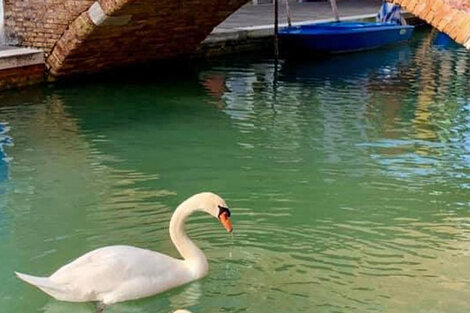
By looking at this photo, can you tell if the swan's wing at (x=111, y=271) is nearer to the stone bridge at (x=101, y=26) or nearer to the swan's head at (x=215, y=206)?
the swan's head at (x=215, y=206)

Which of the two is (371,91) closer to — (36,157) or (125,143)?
(125,143)

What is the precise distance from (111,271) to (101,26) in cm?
573

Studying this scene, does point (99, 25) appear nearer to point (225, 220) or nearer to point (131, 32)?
point (131, 32)

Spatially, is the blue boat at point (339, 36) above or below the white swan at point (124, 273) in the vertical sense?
below

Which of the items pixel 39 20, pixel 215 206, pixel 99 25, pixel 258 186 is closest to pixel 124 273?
pixel 215 206

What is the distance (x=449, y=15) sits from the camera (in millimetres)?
6043

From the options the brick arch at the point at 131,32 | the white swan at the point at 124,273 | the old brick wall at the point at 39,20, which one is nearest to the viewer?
the white swan at the point at 124,273

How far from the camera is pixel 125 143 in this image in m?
6.95

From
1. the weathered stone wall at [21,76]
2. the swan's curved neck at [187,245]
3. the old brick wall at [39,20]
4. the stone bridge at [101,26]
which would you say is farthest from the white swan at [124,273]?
the old brick wall at [39,20]

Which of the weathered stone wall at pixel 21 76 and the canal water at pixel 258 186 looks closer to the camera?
the canal water at pixel 258 186

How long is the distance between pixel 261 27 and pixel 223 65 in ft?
6.08

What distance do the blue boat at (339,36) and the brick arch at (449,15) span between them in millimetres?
6097

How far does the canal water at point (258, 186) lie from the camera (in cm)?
413

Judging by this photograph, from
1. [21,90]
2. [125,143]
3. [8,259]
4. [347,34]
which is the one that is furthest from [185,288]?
[347,34]
